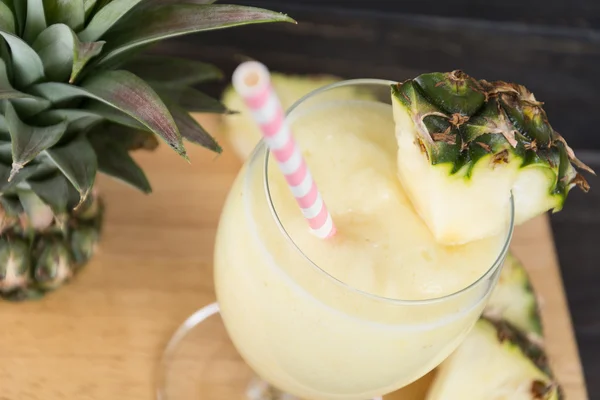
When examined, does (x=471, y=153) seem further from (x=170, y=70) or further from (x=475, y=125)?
(x=170, y=70)

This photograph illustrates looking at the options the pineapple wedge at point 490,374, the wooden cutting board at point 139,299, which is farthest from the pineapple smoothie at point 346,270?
the wooden cutting board at point 139,299

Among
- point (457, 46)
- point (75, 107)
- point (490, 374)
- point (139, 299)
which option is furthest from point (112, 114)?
point (457, 46)

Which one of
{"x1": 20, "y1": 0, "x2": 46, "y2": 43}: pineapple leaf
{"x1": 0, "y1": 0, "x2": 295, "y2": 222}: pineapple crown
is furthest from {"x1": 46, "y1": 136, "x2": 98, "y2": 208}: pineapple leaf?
{"x1": 20, "y1": 0, "x2": 46, "y2": 43}: pineapple leaf

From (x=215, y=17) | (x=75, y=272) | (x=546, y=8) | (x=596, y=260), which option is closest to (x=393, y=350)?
(x=215, y=17)

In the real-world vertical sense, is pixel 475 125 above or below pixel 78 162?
above

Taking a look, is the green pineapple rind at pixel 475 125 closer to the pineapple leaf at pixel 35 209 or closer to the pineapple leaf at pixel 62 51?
the pineapple leaf at pixel 62 51

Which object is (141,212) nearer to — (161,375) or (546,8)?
(161,375)

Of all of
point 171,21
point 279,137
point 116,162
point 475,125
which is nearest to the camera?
point 279,137
